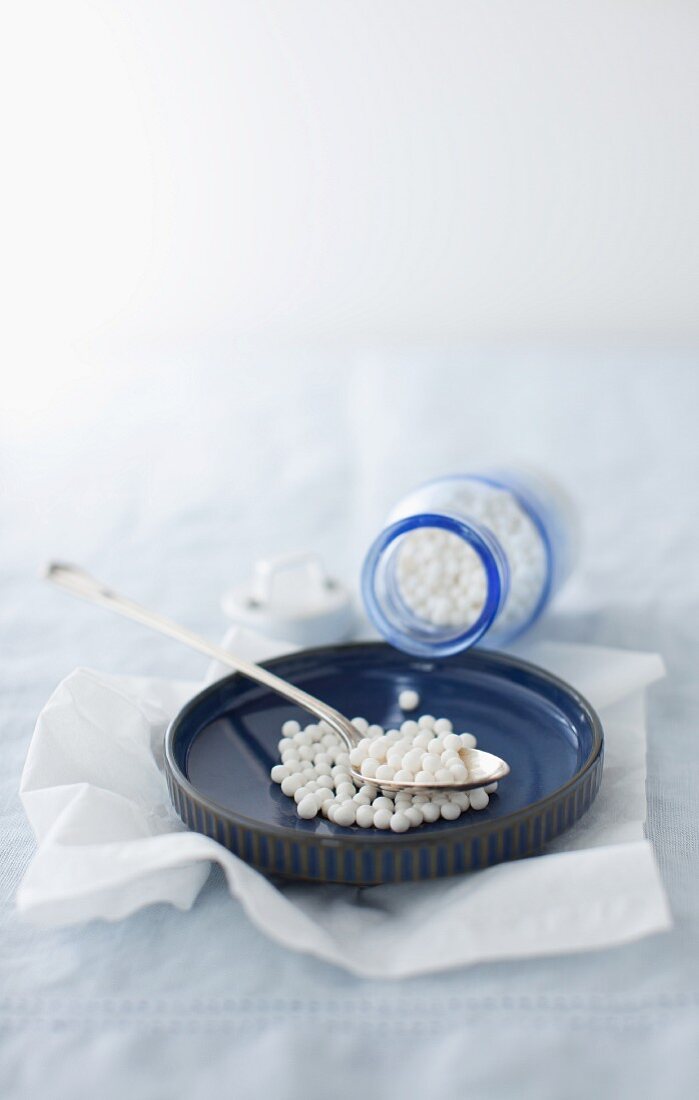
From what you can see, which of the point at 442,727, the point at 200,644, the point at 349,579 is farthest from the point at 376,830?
the point at 349,579

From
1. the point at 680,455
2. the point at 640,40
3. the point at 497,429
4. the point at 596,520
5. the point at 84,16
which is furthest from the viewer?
the point at 84,16

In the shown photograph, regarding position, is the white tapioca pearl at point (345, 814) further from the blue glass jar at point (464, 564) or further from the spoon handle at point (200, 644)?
the blue glass jar at point (464, 564)

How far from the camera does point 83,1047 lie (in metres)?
0.55

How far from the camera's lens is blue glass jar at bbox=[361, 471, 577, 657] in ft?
2.93

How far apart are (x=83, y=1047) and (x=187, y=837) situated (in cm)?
12

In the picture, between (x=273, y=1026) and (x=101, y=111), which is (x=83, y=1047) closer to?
(x=273, y=1026)

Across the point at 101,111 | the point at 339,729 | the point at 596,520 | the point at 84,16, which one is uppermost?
the point at 84,16

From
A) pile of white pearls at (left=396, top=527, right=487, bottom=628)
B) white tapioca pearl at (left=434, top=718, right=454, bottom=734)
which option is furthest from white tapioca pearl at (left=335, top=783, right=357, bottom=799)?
pile of white pearls at (left=396, top=527, right=487, bottom=628)

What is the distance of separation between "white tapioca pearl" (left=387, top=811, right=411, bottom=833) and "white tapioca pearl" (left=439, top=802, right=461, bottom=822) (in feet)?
0.08

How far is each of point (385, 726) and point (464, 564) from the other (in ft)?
0.60

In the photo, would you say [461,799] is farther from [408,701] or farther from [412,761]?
[408,701]

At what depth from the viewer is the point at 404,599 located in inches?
36.7

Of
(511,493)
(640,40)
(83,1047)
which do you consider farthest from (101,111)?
(83,1047)

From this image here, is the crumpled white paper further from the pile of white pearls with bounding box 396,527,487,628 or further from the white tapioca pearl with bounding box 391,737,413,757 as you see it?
the pile of white pearls with bounding box 396,527,487,628
